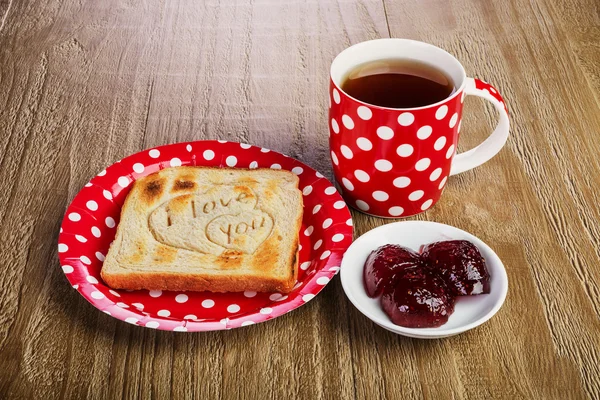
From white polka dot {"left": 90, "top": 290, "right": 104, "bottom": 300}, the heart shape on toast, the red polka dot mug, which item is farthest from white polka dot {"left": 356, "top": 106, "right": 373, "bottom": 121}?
white polka dot {"left": 90, "top": 290, "right": 104, "bottom": 300}

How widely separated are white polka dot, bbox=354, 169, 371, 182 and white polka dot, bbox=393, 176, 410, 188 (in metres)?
0.04

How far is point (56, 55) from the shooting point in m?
1.54

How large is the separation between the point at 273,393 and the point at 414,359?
0.63 ft

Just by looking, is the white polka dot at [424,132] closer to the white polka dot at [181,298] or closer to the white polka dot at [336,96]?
the white polka dot at [336,96]

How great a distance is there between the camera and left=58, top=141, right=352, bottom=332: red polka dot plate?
0.90 m

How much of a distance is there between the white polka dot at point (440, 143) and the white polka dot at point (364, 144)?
10cm

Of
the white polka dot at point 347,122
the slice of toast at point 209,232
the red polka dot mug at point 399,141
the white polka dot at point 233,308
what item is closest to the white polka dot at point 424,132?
the red polka dot mug at point 399,141

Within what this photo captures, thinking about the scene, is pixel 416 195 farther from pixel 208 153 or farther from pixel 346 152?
pixel 208 153

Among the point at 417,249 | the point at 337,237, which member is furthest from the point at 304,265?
the point at 417,249

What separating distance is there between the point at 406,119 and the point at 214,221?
1.06 ft

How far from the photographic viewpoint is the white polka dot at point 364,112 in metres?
0.98

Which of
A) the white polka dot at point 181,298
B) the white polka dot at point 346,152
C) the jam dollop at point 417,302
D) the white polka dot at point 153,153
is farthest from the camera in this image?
the white polka dot at point 153,153

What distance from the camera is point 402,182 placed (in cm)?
105

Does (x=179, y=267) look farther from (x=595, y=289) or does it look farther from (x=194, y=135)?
(x=595, y=289)
